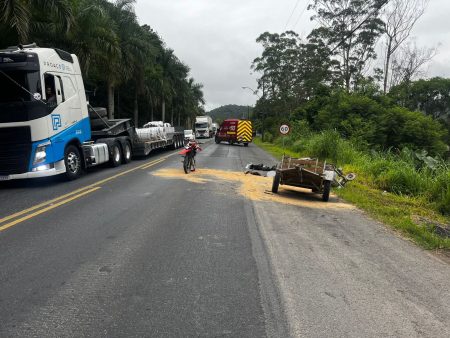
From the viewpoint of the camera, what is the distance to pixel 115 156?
16.7 m

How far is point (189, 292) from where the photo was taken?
14.1 feet

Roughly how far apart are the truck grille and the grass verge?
27.8 ft

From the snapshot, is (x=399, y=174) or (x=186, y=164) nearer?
(x=399, y=174)

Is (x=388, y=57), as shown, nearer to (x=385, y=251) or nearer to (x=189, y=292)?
(x=385, y=251)

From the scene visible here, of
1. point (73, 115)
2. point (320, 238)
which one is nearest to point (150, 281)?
point (320, 238)

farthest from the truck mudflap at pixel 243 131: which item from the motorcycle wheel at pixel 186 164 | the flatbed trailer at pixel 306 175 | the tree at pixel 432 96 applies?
the tree at pixel 432 96

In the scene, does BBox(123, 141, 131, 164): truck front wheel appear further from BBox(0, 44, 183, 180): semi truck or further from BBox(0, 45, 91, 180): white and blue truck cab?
BBox(0, 45, 91, 180): white and blue truck cab

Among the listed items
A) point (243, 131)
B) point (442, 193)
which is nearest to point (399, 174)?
point (442, 193)

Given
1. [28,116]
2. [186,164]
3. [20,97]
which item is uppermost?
[20,97]

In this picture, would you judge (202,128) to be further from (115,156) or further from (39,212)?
(39,212)

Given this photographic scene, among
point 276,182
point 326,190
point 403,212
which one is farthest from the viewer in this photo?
point 276,182

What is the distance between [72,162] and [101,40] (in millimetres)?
16091

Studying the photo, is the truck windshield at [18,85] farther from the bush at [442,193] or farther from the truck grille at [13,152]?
the bush at [442,193]

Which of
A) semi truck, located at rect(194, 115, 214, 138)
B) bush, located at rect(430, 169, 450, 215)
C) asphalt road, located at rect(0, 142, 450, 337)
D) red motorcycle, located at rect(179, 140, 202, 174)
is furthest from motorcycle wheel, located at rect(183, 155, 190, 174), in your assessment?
semi truck, located at rect(194, 115, 214, 138)
